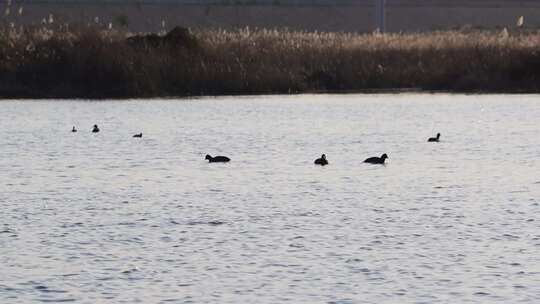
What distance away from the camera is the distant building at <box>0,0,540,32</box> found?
96.7 meters

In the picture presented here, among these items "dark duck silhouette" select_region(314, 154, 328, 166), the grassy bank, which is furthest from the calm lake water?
the grassy bank

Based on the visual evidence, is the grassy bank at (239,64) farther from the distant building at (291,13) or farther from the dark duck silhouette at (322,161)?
the distant building at (291,13)

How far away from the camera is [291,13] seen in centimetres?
10319

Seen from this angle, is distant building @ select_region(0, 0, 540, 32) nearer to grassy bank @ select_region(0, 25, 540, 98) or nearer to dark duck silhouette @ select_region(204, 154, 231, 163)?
grassy bank @ select_region(0, 25, 540, 98)

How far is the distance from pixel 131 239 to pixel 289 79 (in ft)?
90.9

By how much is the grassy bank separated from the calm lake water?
7007mm

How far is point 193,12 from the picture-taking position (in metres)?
100

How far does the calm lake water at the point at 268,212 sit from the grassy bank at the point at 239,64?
701cm

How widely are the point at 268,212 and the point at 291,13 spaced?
84284mm

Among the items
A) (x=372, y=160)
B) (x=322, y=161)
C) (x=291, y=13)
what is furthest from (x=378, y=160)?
(x=291, y=13)

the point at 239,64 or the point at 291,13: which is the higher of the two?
the point at 291,13

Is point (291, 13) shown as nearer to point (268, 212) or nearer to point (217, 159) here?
point (217, 159)

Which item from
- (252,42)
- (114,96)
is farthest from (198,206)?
(252,42)

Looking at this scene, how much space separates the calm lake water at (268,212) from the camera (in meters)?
14.5
